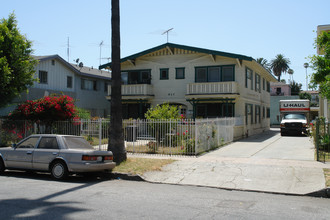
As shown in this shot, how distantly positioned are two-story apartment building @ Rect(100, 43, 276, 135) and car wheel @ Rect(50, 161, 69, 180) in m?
15.1

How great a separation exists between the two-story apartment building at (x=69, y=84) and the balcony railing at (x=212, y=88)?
862cm

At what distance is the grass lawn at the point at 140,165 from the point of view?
35.9ft

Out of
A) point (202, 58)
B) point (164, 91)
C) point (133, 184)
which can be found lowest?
point (133, 184)

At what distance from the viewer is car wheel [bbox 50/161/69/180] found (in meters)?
9.80

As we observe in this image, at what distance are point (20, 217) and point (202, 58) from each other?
20.7 metres

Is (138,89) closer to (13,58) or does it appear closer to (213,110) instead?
(213,110)

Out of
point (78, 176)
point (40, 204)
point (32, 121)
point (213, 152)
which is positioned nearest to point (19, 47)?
point (32, 121)

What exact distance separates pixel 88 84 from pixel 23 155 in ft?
70.5

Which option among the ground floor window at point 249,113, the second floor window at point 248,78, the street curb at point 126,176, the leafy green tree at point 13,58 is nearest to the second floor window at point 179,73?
the second floor window at point 248,78

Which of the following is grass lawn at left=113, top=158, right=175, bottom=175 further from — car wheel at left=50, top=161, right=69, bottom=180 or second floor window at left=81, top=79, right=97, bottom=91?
second floor window at left=81, top=79, right=97, bottom=91

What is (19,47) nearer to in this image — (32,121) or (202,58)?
(32,121)

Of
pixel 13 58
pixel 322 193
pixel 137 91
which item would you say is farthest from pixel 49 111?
pixel 322 193

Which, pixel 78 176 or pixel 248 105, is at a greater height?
pixel 248 105

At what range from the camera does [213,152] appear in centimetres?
1558
